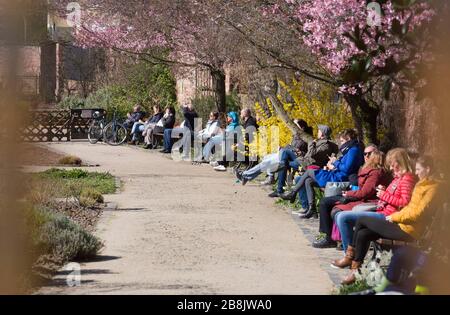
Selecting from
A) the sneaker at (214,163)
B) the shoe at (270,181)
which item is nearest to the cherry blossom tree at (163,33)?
the sneaker at (214,163)

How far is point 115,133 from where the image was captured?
101ft

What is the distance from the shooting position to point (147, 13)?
2458cm

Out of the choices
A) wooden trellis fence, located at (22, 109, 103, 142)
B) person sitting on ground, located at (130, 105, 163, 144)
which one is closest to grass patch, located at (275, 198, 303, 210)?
A: person sitting on ground, located at (130, 105, 163, 144)

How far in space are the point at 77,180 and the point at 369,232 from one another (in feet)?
35.2

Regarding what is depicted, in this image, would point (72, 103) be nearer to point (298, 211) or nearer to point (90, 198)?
point (90, 198)

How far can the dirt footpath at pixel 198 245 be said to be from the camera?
875cm

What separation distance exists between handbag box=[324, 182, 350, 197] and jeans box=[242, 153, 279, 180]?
16.8ft

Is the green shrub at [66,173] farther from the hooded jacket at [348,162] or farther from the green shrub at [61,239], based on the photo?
the green shrub at [61,239]

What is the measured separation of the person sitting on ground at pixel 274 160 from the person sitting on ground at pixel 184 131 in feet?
23.1

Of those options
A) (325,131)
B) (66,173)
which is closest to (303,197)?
(325,131)


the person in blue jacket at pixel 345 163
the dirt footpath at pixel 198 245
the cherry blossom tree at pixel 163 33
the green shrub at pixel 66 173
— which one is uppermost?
the cherry blossom tree at pixel 163 33

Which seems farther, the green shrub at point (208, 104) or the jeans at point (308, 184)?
the green shrub at point (208, 104)

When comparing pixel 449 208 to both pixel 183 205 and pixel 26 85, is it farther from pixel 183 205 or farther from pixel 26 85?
pixel 183 205
